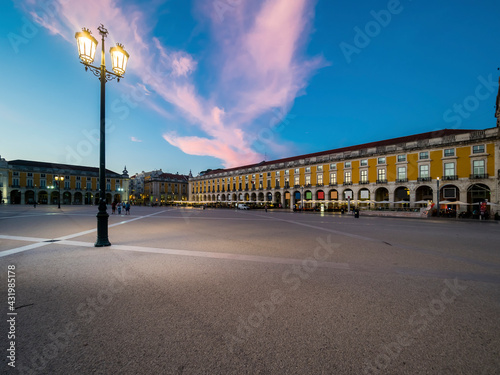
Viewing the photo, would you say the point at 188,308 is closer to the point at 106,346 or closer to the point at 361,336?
the point at 106,346

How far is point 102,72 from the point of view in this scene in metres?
6.71

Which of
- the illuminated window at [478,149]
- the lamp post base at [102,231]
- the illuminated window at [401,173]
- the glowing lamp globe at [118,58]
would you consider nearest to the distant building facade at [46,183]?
the glowing lamp globe at [118,58]

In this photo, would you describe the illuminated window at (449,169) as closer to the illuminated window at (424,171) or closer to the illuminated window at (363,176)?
the illuminated window at (424,171)

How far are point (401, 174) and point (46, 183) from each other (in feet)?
300

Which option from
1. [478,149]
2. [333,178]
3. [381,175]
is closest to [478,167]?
[478,149]

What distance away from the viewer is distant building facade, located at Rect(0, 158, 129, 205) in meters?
60.1

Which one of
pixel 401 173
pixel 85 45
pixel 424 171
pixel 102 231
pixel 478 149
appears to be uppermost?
pixel 478 149

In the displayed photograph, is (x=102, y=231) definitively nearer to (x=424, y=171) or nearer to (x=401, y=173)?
(x=401, y=173)

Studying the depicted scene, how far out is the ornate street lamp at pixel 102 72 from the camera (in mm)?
6234

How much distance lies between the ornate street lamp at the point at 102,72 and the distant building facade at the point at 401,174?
95.1 feet

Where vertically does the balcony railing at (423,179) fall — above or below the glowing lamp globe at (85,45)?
below

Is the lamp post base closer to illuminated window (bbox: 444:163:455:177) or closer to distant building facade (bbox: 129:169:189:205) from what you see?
illuminated window (bbox: 444:163:455:177)

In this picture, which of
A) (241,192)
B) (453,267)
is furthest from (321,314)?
(241,192)

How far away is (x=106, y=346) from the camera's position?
209cm
